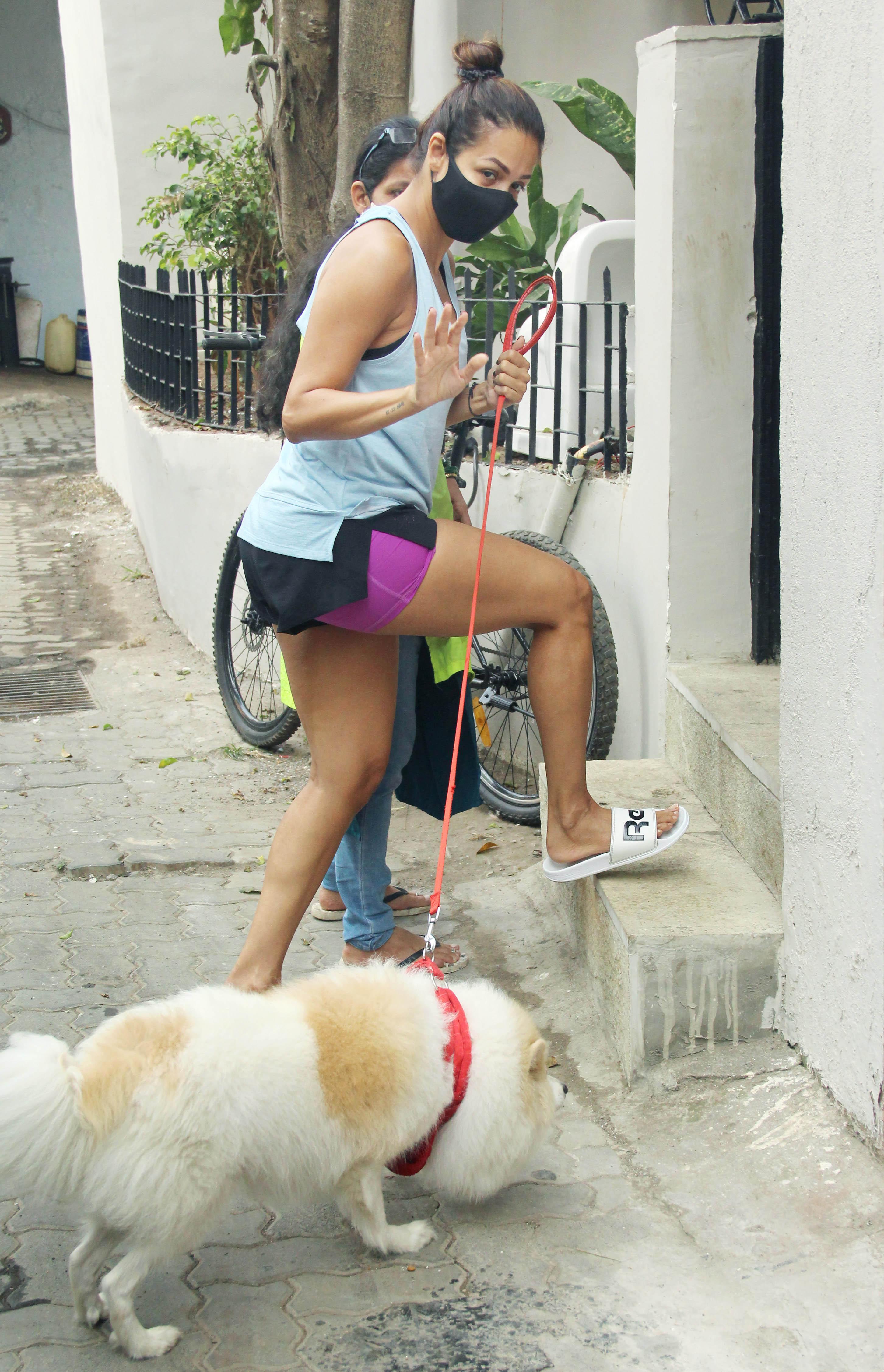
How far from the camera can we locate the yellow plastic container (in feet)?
56.3

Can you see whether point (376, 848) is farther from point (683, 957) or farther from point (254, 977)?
point (683, 957)

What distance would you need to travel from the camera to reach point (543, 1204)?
2.50 metres

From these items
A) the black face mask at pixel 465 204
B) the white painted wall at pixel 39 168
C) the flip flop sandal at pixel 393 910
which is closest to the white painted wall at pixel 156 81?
the flip flop sandal at pixel 393 910

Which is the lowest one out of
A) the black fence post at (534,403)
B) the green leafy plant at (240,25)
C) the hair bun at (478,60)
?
the black fence post at (534,403)

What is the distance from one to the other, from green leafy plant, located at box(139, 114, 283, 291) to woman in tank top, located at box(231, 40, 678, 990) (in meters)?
6.44

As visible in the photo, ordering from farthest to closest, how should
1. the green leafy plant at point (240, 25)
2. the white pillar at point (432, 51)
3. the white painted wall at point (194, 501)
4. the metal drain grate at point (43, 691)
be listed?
the green leafy plant at point (240, 25) < the white pillar at point (432, 51) < the white painted wall at point (194, 501) < the metal drain grate at point (43, 691)

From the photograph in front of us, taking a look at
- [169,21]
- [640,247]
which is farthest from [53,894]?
[169,21]

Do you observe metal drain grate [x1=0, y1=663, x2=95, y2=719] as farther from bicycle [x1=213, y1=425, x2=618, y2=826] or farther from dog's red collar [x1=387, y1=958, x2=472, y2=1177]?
dog's red collar [x1=387, y1=958, x2=472, y2=1177]

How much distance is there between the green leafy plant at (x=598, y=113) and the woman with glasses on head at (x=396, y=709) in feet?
9.58

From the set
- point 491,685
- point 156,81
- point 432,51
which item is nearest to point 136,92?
point 156,81

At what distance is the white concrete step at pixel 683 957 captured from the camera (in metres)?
2.78

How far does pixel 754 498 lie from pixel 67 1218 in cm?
263

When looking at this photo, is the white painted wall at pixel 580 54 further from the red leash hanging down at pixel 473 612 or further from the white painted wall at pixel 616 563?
the red leash hanging down at pixel 473 612

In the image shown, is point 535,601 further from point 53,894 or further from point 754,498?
point 53,894
